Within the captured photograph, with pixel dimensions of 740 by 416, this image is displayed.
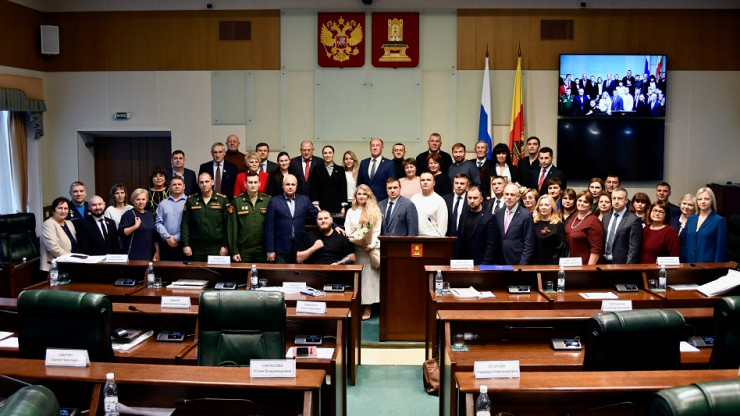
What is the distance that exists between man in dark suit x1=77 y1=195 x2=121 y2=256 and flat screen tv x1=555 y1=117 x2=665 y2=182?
6268 mm

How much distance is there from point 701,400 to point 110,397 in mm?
2467

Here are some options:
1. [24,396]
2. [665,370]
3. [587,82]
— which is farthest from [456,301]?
[587,82]

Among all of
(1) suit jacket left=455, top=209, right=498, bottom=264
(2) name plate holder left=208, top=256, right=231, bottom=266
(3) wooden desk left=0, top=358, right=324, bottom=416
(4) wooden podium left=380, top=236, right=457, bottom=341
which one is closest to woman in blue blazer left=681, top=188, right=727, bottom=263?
(1) suit jacket left=455, top=209, right=498, bottom=264

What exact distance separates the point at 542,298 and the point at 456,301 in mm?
719

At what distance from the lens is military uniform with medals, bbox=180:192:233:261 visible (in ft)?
22.1

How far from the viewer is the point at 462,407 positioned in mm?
3156

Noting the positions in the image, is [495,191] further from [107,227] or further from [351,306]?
[107,227]

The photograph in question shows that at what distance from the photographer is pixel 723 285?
17.7 feet

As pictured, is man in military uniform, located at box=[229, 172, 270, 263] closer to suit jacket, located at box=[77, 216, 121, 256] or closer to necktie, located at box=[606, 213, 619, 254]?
suit jacket, located at box=[77, 216, 121, 256]

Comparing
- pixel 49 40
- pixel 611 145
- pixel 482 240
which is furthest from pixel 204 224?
pixel 611 145

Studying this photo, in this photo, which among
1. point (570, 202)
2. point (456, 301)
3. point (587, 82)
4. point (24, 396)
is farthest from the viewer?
point (587, 82)

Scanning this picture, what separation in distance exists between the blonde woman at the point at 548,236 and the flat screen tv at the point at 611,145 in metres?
3.74

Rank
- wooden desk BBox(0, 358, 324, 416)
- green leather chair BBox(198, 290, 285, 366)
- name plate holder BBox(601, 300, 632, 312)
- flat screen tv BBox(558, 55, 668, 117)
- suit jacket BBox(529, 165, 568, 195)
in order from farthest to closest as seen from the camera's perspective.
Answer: flat screen tv BBox(558, 55, 668, 117) → suit jacket BBox(529, 165, 568, 195) → name plate holder BBox(601, 300, 632, 312) → green leather chair BBox(198, 290, 285, 366) → wooden desk BBox(0, 358, 324, 416)

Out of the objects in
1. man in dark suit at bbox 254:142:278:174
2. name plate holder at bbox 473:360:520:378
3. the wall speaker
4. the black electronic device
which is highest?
the wall speaker
